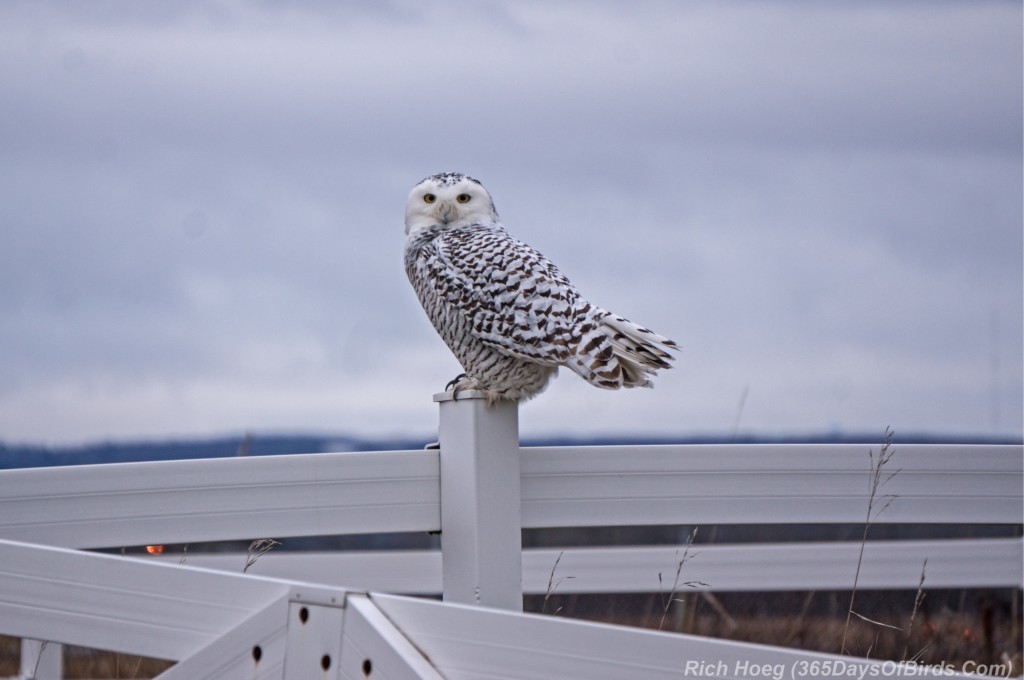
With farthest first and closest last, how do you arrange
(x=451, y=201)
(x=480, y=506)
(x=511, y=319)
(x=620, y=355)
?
(x=451, y=201)
(x=511, y=319)
(x=620, y=355)
(x=480, y=506)

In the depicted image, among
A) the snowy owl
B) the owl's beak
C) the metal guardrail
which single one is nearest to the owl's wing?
the snowy owl

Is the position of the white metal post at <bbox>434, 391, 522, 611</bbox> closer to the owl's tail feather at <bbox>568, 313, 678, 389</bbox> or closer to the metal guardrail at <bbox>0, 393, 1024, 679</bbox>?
the metal guardrail at <bbox>0, 393, 1024, 679</bbox>

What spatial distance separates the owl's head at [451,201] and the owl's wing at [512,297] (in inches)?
13.4

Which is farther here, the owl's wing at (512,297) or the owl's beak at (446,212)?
the owl's beak at (446,212)

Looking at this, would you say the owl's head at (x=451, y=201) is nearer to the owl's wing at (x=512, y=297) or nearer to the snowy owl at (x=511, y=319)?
the snowy owl at (x=511, y=319)

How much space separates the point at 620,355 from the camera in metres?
3.38


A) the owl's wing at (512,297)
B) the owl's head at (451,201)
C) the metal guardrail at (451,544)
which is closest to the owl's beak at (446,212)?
the owl's head at (451,201)

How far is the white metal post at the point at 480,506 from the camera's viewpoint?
110 inches

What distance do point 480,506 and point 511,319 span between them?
94 cm

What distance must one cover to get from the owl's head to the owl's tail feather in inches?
43.0

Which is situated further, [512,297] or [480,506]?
[512,297]

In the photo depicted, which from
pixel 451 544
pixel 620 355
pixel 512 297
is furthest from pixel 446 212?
pixel 451 544

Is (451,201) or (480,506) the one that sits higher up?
(451,201)

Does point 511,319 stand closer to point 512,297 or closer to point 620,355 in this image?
point 512,297
